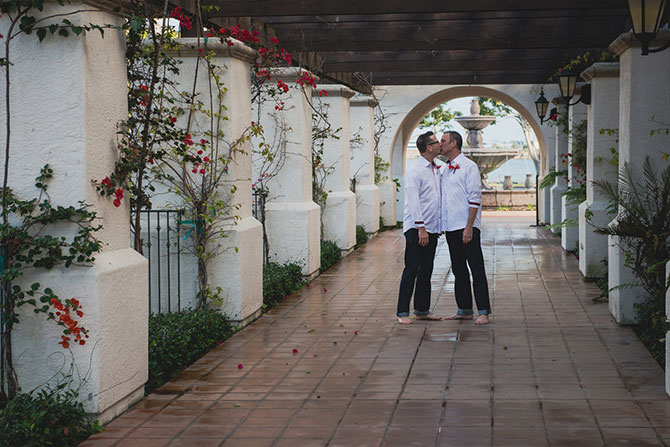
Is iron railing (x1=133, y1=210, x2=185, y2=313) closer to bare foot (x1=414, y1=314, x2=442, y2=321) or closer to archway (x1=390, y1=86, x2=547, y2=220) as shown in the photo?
bare foot (x1=414, y1=314, x2=442, y2=321)

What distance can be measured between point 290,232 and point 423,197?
3.23 m

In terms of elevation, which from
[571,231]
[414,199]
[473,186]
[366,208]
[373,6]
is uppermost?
[373,6]

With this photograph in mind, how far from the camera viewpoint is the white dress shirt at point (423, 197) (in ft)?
25.7

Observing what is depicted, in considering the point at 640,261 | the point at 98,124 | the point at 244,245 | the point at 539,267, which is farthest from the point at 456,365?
the point at 539,267

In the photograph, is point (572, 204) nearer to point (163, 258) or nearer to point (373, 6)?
point (373, 6)

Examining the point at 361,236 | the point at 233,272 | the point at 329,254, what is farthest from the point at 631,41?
the point at 361,236

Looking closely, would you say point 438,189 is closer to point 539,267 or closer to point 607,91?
point 607,91

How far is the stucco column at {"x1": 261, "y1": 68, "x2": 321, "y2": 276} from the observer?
1080 cm

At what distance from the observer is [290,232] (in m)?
10.9

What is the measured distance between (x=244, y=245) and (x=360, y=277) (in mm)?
3673

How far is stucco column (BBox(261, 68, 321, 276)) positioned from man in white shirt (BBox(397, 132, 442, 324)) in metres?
2.99

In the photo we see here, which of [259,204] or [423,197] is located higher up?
[423,197]

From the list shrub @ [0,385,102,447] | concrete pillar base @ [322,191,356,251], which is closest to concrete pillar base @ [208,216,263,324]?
shrub @ [0,385,102,447]

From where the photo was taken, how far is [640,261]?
720 cm
